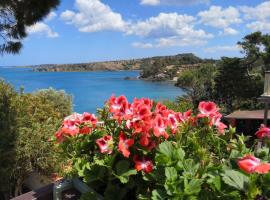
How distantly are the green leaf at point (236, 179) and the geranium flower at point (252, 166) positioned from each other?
3 cm

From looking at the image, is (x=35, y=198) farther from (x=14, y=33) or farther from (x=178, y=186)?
(x=14, y=33)

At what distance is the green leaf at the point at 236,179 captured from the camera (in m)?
1.07

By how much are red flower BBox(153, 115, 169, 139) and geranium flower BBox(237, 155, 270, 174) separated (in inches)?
13.4

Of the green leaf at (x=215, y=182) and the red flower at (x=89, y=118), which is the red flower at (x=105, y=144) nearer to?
the red flower at (x=89, y=118)

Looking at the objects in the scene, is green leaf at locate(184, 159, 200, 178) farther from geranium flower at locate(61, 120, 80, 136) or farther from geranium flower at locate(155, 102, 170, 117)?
geranium flower at locate(61, 120, 80, 136)

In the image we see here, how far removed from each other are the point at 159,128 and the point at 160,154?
0.14 metres

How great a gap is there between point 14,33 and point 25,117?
1544mm

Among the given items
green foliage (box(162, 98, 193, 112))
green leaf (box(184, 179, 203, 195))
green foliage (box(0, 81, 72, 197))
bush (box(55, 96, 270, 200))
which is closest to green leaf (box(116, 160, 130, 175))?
bush (box(55, 96, 270, 200))

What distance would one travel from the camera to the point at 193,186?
111cm

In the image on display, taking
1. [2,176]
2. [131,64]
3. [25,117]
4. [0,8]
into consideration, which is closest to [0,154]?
[2,176]

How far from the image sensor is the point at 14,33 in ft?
18.1

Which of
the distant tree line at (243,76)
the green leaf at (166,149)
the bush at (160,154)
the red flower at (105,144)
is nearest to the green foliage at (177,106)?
the bush at (160,154)

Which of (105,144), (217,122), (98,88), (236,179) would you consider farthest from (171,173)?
(98,88)

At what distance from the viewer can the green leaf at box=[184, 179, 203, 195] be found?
3.60 ft
